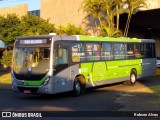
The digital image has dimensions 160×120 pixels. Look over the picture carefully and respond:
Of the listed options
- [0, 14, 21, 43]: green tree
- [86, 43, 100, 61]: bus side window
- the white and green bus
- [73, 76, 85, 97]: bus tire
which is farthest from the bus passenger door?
[0, 14, 21, 43]: green tree

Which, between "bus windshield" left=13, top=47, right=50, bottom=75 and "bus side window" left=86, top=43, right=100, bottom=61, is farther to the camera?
"bus side window" left=86, top=43, right=100, bottom=61

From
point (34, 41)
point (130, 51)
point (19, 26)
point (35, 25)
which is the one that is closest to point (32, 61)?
point (34, 41)

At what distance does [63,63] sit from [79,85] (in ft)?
5.42

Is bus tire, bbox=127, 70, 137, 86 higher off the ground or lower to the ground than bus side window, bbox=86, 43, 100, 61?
lower

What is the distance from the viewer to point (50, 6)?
51.5 meters

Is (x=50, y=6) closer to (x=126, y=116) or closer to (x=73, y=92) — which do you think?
(x=73, y=92)

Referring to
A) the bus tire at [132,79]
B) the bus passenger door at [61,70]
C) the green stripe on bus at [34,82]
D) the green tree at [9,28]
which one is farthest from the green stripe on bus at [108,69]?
the green tree at [9,28]

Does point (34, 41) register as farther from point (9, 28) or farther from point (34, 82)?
point (9, 28)

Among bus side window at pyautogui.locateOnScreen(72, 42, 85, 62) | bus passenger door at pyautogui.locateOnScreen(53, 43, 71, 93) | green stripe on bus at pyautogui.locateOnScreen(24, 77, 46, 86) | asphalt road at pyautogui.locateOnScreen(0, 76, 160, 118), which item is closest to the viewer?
asphalt road at pyautogui.locateOnScreen(0, 76, 160, 118)

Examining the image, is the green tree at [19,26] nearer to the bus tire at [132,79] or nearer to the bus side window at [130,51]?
the bus side window at [130,51]

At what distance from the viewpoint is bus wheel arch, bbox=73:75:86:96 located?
19930 millimetres

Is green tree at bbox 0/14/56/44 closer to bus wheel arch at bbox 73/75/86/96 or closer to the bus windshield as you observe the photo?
bus wheel arch at bbox 73/75/86/96

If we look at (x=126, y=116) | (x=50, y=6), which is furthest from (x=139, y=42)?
(x=50, y=6)

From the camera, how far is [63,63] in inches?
758
